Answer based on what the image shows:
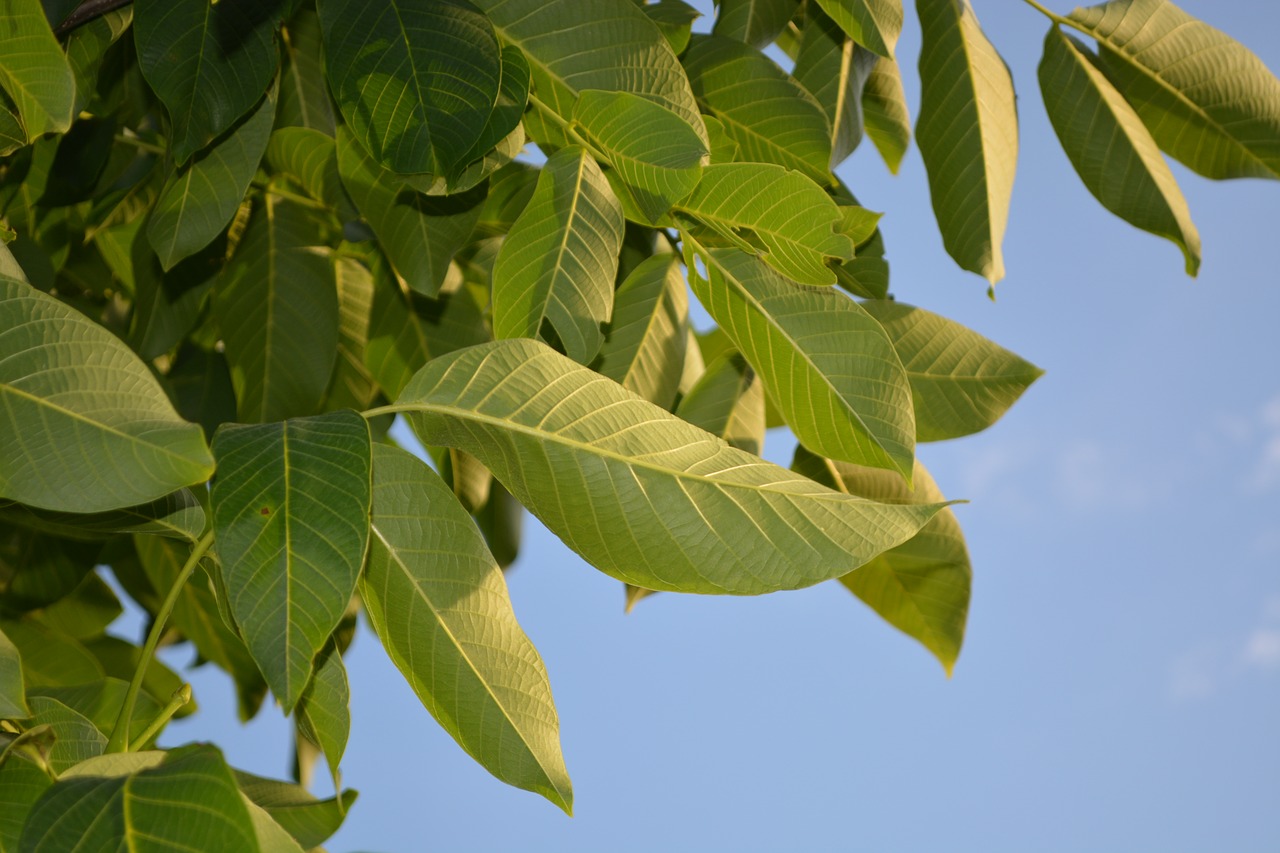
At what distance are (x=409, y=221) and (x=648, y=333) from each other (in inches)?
5.9

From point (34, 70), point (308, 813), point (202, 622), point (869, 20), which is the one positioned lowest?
point (202, 622)

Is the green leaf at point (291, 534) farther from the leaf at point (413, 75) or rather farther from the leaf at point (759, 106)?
the leaf at point (759, 106)

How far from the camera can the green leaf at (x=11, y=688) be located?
1.25ft

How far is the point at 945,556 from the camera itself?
726 millimetres

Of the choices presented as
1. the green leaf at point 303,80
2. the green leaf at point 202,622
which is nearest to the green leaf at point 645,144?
the green leaf at point 303,80

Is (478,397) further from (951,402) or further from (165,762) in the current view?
(951,402)

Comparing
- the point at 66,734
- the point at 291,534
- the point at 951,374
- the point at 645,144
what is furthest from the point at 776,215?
the point at 66,734

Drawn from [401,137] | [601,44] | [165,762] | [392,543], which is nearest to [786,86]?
[601,44]

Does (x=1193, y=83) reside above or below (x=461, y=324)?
above

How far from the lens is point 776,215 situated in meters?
0.54

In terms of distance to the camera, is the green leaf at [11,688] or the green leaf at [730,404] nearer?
the green leaf at [11,688]

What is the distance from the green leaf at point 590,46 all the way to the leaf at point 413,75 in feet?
0.16

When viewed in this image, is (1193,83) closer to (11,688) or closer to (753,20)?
(753,20)

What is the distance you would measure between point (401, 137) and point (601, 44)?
126 millimetres
